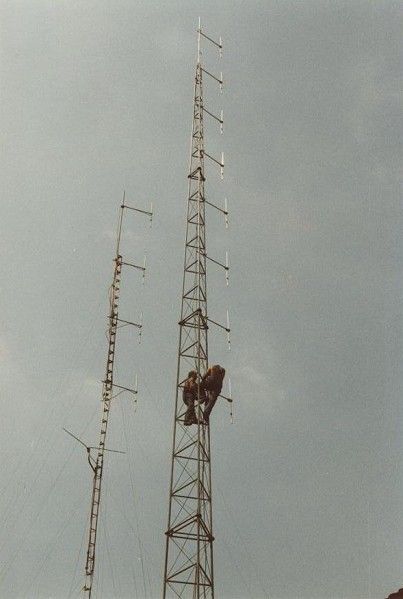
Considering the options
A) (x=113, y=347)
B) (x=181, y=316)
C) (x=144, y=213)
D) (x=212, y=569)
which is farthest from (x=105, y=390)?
(x=212, y=569)

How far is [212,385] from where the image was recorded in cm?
3116

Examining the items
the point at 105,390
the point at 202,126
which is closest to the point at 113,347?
the point at 105,390

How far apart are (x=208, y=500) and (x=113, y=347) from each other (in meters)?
13.8

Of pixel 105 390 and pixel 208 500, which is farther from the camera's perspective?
pixel 105 390

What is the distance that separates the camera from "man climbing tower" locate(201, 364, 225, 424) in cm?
3103

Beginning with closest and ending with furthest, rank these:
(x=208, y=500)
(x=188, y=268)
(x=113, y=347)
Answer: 1. (x=208, y=500)
2. (x=188, y=268)
3. (x=113, y=347)

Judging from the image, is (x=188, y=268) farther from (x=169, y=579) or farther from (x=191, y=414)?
(x=169, y=579)

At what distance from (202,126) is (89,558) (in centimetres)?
2371

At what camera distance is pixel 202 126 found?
123 ft

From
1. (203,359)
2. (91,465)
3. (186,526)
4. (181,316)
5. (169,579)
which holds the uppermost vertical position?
(181,316)

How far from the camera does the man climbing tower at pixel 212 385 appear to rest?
31031mm

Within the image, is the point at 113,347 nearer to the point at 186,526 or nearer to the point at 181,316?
the point at 181,316

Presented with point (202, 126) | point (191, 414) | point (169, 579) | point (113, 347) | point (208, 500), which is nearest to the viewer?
point (169, 579)

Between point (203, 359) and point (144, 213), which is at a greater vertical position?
point (144, 213)
